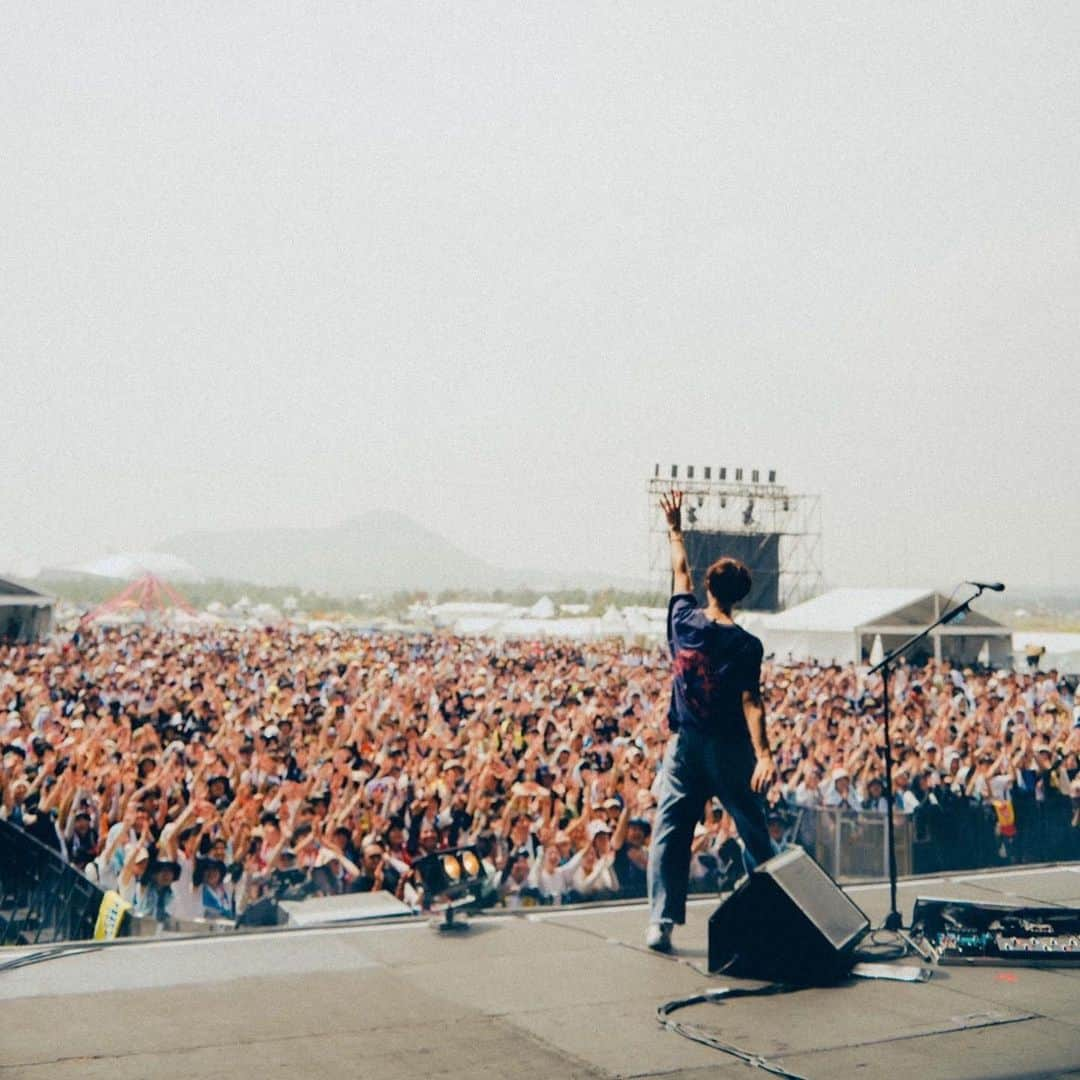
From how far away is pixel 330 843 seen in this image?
7051mm

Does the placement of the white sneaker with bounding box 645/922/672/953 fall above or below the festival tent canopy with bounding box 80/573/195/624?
below

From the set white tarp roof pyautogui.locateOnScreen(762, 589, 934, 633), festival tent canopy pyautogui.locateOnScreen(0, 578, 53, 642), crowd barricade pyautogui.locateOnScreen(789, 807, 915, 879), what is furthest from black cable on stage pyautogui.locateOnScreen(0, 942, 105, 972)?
festival tent canopy pyautogui.locateOnScreen(0, 578, 53, 642)

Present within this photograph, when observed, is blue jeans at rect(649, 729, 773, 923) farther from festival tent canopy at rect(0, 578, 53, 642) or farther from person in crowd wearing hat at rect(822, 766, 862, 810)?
festival tent canopy at rect(0, 578, 53, 642)

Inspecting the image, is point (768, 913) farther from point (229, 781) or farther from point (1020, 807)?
point (1020, 807)

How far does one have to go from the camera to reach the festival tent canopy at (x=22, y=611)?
27281mm

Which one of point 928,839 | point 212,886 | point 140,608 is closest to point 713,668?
point 212,886

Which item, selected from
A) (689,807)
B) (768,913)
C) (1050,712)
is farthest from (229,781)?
(1050,712)

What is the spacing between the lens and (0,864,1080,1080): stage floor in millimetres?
3098

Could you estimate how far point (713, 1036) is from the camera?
11.1 feet

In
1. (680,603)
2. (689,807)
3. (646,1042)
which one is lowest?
(646,1042)

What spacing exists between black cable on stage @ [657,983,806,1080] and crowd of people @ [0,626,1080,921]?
2732 mm

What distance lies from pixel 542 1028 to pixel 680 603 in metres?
1.60

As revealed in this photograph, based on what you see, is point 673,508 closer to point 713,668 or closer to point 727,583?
point 727,583

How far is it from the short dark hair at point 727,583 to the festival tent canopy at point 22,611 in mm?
25001
